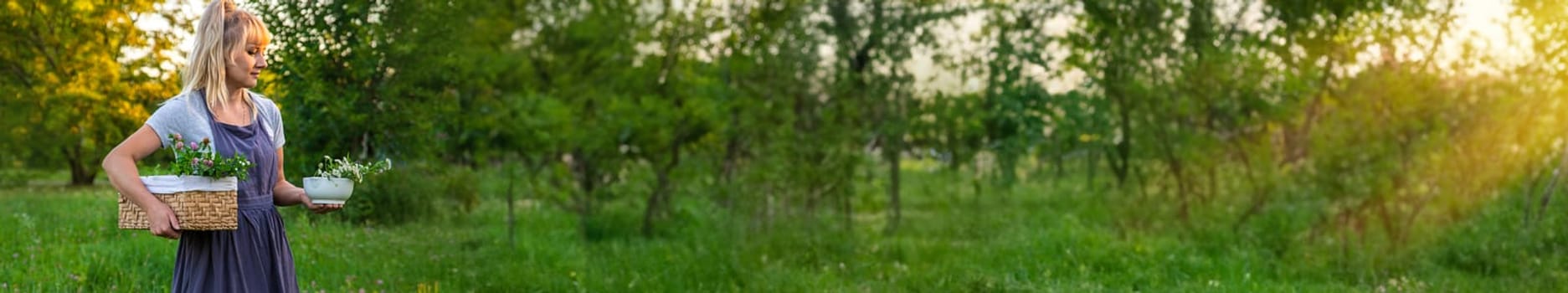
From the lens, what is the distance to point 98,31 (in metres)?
8.00

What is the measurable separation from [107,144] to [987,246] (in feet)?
18.3

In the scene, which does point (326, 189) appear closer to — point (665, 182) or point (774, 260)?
point (774, 260)

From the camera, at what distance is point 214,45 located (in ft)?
10.3

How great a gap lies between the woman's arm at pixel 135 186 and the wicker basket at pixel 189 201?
2cm

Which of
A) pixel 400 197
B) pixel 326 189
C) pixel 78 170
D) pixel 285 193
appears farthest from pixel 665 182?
pixel 326 189

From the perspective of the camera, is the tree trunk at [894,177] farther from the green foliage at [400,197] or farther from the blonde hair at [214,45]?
the blonde hair at [214,45]

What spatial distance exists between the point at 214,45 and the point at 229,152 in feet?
0.81

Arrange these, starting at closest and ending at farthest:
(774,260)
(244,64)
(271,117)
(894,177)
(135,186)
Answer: (135,186)
(244,64)
(271,117)
(774,260)
(894,177)

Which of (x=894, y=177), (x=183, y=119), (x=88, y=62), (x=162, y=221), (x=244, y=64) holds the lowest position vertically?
(x=162, y=221)

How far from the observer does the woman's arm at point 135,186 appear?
3066 mm

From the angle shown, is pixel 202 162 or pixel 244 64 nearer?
pixel 202 162

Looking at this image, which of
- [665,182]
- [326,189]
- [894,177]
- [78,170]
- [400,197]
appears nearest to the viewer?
[326,189]

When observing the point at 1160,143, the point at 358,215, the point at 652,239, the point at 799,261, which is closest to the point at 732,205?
the point at 652,239

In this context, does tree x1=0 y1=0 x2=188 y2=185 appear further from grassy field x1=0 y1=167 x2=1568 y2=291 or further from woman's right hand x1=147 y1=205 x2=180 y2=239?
woman's right hand x1=147 y1=205 x2=180 y2=239
